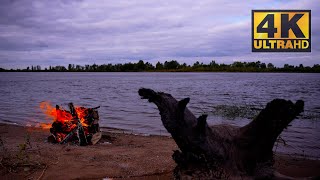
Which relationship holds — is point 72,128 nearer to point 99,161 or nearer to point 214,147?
point 99,161

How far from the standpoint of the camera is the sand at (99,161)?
21.3ft

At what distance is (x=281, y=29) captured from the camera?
46.0 ft

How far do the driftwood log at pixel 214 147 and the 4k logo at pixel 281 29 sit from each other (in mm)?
9510

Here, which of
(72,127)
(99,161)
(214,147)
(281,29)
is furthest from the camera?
(281,29)

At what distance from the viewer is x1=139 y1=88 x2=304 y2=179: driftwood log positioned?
4.81 m

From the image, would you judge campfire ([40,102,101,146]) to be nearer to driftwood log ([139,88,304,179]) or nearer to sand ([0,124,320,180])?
sand ([0,124,320,180])

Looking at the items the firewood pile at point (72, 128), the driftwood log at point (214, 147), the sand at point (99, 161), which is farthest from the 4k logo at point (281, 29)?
the driftwood log at point (214, 147)

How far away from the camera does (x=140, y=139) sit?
10.5 m

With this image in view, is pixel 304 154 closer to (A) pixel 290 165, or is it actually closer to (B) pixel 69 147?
(A) pixel 290 165

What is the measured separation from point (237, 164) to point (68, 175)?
134 inches

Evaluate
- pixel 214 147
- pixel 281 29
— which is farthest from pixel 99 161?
pixel 281 29

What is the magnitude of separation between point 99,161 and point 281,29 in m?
10.3

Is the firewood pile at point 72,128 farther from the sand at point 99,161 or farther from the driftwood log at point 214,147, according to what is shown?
the driftwood log at point 214,147

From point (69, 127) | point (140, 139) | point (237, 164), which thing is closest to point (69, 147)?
point (69, 127)
